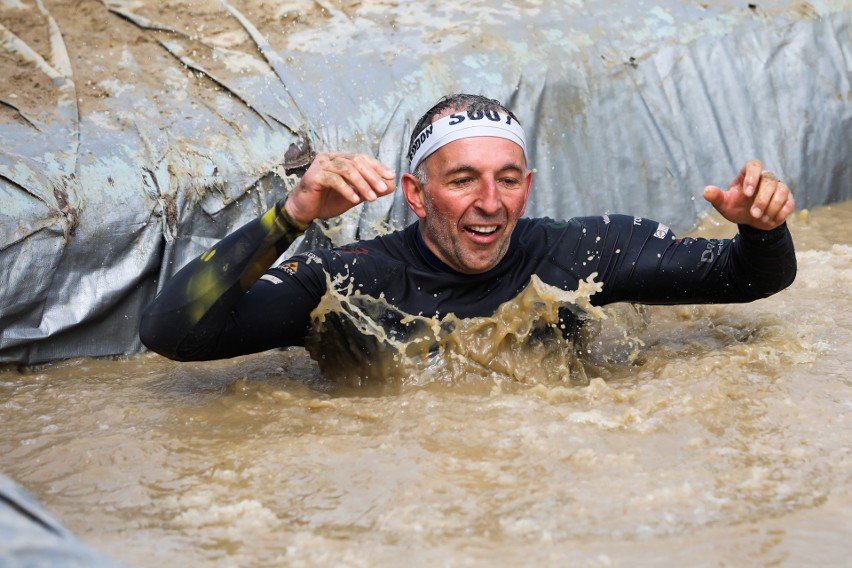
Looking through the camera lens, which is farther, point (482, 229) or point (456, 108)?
point (456, 108)

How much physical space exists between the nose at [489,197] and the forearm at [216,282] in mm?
566

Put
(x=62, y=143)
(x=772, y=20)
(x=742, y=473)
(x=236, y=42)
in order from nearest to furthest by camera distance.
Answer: (x=742, y=473) → (x=62, y=143) → (x=236, y=42) → (x=772, y=20)

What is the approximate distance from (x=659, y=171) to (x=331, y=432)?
2578 mm

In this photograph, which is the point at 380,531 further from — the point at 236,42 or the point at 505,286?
the point at 236,42

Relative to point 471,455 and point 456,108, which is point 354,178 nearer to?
point 456,108

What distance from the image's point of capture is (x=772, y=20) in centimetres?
526

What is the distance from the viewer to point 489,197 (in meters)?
3.31

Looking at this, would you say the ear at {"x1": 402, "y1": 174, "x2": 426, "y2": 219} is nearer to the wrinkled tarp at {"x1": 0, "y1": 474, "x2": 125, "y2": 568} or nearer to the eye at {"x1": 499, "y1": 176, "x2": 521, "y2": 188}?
the eye at {"x1": 499, "y1": 176, "x2": 521, "y2": 188}

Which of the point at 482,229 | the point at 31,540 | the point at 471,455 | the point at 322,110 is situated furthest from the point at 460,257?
the point at 31,540

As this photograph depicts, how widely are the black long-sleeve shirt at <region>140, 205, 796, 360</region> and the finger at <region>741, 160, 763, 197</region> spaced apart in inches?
8.6

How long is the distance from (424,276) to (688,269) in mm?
848

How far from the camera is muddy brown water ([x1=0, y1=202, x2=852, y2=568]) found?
2.25 meters

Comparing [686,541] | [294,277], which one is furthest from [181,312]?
[686,541]

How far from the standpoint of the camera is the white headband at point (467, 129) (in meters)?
3.40
